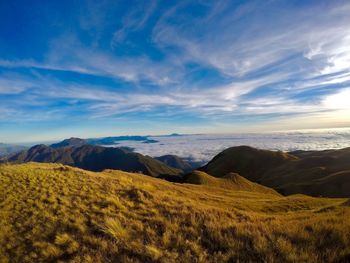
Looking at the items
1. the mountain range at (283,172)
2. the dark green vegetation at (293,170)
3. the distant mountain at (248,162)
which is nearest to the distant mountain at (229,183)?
the mountain range at (283,172)

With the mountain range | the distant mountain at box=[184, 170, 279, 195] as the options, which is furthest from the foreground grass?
the distant mountain at box=[184, 170, 279, 195]

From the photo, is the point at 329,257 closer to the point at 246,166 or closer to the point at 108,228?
the point at 108,228

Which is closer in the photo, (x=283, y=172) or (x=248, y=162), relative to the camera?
(x=283, y=172)

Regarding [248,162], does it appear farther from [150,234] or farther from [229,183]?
[150,234]

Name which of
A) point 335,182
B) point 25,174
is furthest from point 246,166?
point 25,174

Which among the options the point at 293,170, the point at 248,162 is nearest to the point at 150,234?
the point at 293,170

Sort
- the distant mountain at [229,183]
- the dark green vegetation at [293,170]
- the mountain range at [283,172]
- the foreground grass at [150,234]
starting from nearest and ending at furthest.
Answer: the foreground grass at [150,234], the distant mountain at [229,183], the mountain range at [283,172], the dark green vegetation at [293,170]

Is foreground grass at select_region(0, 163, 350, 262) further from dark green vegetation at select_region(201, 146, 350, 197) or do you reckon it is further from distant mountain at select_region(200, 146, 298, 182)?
distant mountain at select_region(200, 146, 298, 182)

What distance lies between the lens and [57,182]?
18.6 metres

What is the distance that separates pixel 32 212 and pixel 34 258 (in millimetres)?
5176

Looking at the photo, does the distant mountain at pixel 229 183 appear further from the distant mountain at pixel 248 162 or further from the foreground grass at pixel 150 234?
the distant mountain at pixel 248 162

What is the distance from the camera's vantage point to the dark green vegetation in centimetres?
8299

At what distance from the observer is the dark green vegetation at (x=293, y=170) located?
83.0 metres

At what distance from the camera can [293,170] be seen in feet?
430
